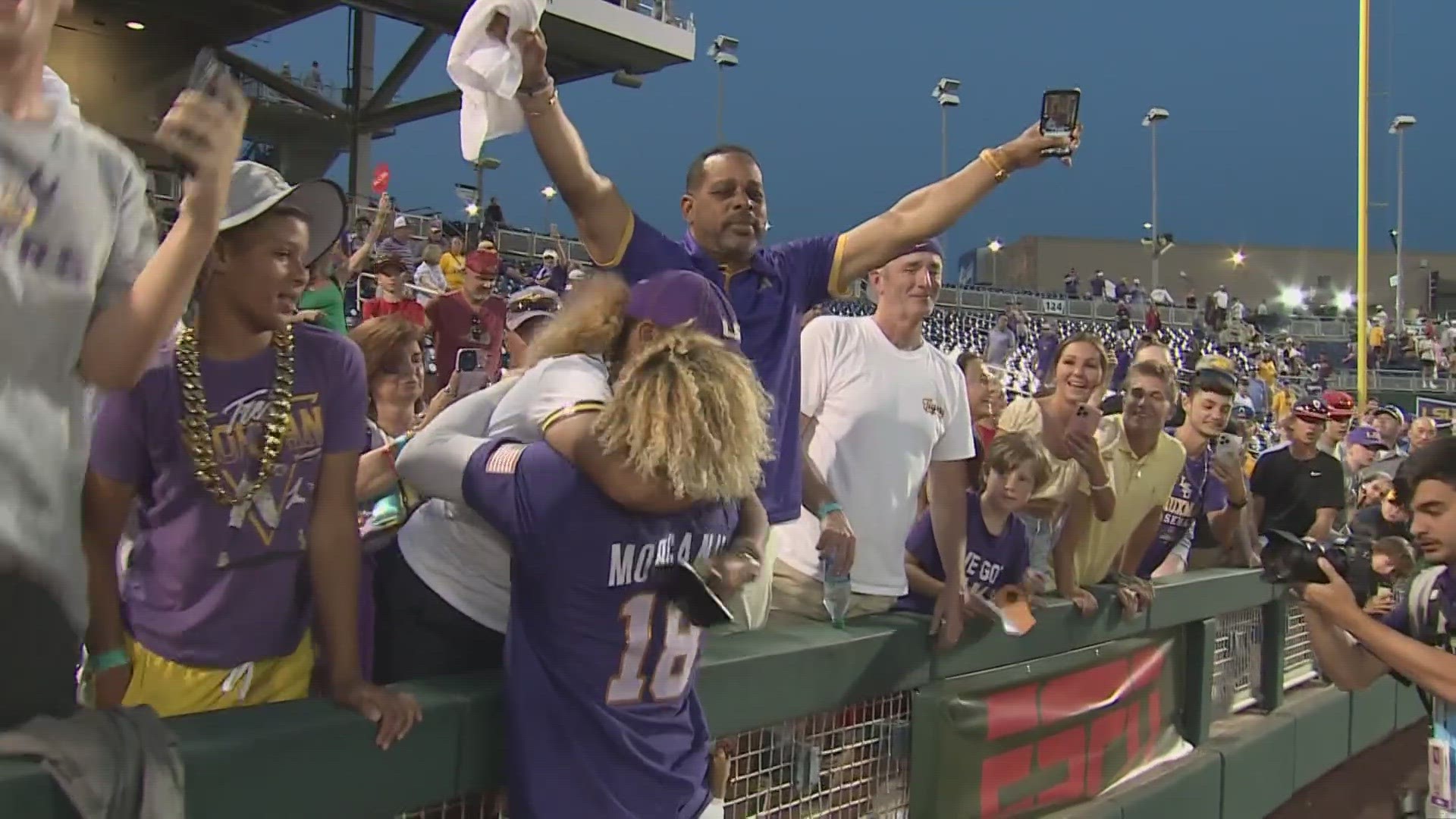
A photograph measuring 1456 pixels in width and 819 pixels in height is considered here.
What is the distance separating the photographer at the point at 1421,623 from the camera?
314 centimetres

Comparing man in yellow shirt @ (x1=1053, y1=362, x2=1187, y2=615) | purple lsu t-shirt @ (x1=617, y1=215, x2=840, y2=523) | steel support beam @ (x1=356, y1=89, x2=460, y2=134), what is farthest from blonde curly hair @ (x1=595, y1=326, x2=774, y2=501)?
steel support beam @ (x1=356, y1=89, x2=460, y2=134)

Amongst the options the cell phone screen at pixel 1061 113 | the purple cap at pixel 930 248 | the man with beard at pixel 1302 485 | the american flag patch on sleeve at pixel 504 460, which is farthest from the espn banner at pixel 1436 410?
the american flag patch on sleeve at pixel 504 460

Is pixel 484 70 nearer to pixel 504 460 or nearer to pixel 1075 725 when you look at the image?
pixel 504 460

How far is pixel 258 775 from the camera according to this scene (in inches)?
69.3

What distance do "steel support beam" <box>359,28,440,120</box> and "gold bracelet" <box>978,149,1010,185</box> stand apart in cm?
2060

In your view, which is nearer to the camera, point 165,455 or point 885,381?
point 165,455

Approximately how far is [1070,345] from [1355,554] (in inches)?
47.4

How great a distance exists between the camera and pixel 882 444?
3570mm

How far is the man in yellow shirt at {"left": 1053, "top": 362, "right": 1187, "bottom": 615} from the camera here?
434 cm

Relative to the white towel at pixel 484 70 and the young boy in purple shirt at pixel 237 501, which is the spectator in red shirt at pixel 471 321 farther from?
the young boy in purple shirt at pixel 237 501

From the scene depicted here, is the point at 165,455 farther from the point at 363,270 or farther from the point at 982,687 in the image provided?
the point at 363,270

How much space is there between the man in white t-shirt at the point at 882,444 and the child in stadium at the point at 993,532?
0.31ft

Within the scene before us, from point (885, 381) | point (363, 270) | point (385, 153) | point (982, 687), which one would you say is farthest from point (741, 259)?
point (385, 153)

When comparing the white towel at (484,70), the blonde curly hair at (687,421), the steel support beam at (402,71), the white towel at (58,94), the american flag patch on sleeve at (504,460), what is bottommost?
the american flag patch on sleeve at (504,460)
